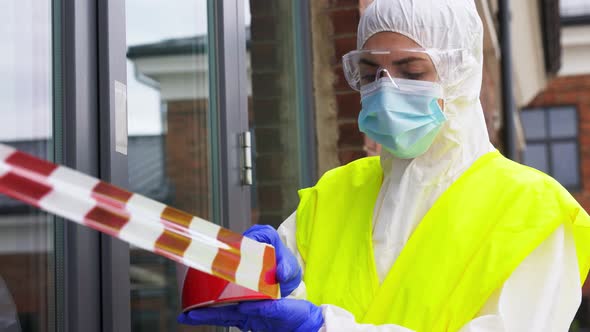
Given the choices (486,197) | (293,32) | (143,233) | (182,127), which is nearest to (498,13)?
(293,32)

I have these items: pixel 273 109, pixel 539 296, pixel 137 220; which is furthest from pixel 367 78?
pixel 273 109

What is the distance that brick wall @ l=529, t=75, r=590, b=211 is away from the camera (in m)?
16.4

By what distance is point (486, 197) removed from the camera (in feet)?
6.25

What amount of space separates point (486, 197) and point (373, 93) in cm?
35

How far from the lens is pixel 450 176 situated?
78.7 inches

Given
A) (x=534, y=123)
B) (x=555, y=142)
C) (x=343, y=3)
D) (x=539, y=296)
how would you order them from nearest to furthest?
(x=539, y=296) → (x=343, y=3) → (x=555, y=142) → (x=534, y=123)

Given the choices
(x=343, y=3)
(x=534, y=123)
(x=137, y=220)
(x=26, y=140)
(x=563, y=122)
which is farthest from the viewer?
(x=534, y=123)

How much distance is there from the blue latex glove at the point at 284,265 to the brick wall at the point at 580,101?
1538 cm

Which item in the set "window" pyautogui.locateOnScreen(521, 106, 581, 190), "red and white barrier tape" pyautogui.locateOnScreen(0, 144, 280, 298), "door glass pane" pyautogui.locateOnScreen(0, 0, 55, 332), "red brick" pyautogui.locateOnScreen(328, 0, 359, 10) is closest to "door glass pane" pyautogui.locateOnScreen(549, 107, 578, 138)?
"window" pyautogui.locateOnScreen(521, 106, 581, 190)

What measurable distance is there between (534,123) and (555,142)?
697mm

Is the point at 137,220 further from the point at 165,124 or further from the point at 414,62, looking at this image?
the point at 165,124

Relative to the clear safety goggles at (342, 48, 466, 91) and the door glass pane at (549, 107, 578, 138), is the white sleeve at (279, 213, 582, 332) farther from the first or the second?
the door glass pane at (549, 107, 578, 138)

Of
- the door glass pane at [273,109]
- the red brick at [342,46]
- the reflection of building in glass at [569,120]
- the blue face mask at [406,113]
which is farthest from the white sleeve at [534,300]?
the reflection of building in glass at [569,120]

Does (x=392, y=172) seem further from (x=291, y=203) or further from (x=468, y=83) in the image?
(x=291, y=203)
